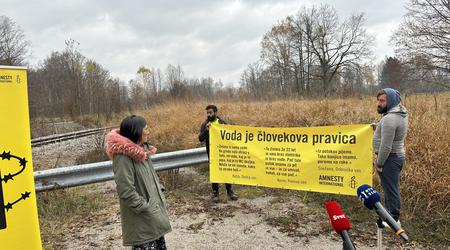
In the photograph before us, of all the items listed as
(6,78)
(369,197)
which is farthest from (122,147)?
(369,197)

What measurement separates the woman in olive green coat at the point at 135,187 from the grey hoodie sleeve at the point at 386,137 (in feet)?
10.3

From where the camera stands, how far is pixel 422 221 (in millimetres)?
Result: 4797

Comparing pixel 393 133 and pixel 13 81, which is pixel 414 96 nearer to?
pixel 393 133

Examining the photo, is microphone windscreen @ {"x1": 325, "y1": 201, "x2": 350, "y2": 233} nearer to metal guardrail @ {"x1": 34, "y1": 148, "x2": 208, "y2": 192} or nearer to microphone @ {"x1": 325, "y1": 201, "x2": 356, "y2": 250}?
microphone @ {"x1": 325, "y1": 201, "x2": 356, "y2": 250}

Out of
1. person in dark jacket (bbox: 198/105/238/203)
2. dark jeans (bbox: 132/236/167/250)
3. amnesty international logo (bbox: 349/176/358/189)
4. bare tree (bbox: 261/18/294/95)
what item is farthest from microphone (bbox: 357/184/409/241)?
bare tree (bbox: 261/18/294/95)

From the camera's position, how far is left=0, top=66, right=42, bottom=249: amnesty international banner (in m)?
3.07

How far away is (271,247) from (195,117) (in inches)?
433

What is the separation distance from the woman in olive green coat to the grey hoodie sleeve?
3134mm

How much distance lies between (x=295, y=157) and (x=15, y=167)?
13.6 ft

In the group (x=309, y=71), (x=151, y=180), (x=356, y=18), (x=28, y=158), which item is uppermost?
(x=356, y=18)

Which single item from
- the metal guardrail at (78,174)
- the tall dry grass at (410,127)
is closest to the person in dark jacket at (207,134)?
the metal guardrail at (78,174)

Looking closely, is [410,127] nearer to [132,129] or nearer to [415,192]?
[415,192]

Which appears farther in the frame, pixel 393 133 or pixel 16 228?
pixel 393 133

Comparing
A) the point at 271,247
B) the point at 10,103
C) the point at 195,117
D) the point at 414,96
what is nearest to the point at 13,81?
the point at 10,103
